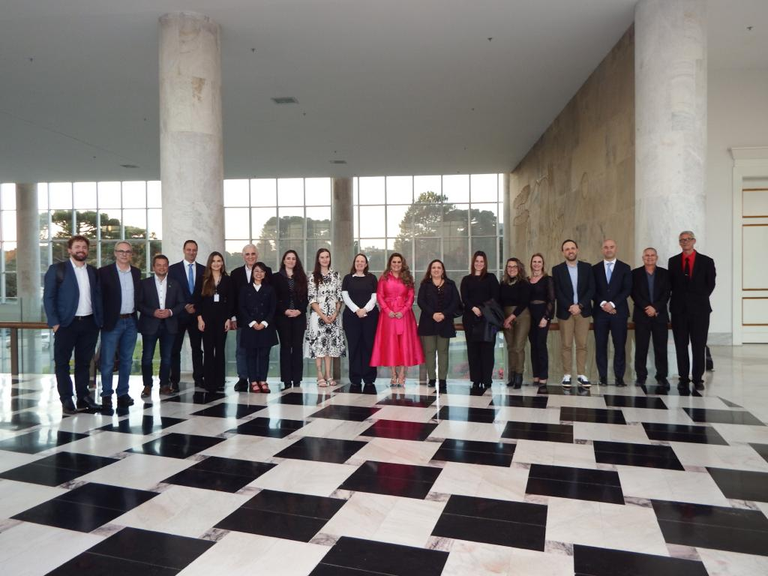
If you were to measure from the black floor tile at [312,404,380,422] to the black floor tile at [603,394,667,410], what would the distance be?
249 cm

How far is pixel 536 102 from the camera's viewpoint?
13.2m

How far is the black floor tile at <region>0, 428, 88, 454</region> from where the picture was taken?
15.5 ft

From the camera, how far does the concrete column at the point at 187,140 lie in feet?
26.3

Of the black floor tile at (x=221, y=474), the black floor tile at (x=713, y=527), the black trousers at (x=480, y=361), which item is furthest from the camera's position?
the black trousers at (x=480, y=361)

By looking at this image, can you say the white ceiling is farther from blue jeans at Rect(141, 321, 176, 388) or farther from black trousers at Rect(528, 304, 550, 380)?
blue jeans at Rect(141, 321, 176, 388)

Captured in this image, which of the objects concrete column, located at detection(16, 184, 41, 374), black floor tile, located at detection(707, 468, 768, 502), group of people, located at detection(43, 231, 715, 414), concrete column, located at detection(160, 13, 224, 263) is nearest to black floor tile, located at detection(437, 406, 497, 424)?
group of people, located at detection(43, 231, 715, 414)

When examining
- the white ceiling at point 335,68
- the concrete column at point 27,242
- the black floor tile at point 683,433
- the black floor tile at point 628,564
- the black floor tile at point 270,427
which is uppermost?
the white ceiling at point 335,68

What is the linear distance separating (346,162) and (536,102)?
7.79 metres

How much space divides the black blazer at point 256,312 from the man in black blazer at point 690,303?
190 inches

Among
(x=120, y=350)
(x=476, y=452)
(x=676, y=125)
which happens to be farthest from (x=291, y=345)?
(x=676, y=125)

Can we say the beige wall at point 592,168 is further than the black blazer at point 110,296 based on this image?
Yes

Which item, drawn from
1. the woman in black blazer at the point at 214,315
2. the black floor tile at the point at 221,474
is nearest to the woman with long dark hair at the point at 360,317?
the woman in black blazer at the point at 214,315

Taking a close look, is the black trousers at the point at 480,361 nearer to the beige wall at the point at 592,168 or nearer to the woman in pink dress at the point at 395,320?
the woman in pink dress at the point at 395,320

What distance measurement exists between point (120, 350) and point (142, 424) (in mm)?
1369
